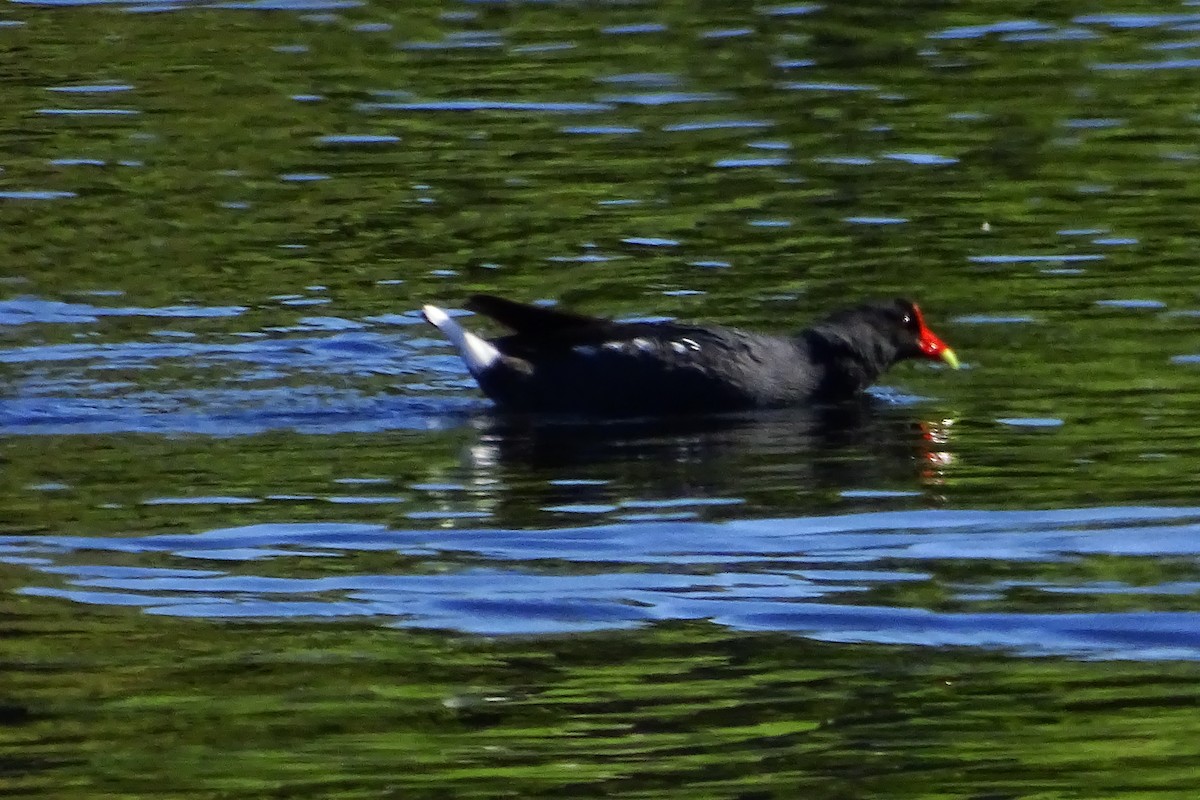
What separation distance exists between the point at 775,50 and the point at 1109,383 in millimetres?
9013

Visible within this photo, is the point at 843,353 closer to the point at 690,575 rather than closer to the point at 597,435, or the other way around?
the point at 597,435

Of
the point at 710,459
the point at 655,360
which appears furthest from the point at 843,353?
the point at 710,459

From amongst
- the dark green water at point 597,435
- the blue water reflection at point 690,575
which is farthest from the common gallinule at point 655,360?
the blue water reflection at point 690,575

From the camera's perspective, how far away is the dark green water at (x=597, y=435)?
247 inches

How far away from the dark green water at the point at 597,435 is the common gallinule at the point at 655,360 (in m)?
0.20

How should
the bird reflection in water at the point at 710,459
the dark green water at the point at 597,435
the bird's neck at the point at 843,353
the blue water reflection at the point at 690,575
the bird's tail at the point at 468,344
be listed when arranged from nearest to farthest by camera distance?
the dark green water at the point at 597,435, the blue water reflection at the point at 690,575, the bird reflection in water at the point at 710,459, the bird's tail at the point at 468,344, the bird's neck at the point at 843,353

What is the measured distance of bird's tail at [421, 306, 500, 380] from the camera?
35.2 feet

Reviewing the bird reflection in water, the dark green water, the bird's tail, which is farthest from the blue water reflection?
the bird's tail

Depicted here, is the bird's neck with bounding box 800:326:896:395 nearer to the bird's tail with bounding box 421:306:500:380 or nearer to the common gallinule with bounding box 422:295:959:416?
the common gallinule with bounding box 422:295:959:416

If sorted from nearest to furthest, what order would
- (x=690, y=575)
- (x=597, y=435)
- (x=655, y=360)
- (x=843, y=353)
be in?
(x=690, y=575), (x=597, y=435), (x=655, y=360), (x=843, y=353)

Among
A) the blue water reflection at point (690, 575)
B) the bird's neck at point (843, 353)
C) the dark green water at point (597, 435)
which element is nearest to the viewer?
the dark green water at point (597, 435)

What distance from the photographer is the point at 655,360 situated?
10.6 m

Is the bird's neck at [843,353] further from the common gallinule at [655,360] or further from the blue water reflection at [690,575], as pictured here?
the blue water reflection at [690,575]

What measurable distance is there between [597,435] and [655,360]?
0.44m
